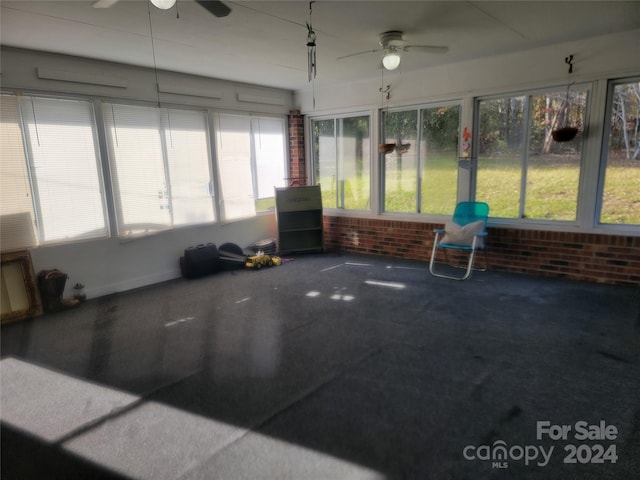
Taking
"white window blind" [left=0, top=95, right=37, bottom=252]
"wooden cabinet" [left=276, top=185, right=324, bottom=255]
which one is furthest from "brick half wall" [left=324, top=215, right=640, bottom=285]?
"white window blind" [left=0, top=95, right=37, bottom=252]

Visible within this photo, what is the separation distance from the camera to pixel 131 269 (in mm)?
4734

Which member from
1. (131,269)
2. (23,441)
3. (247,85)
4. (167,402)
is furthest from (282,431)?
(247,85)

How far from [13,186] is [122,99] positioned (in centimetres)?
Result: 150

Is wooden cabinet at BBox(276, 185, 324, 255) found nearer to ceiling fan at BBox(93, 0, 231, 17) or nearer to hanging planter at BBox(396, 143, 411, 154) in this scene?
hanging planter at BBox(396, 143, 411, 154)

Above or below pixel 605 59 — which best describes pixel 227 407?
below

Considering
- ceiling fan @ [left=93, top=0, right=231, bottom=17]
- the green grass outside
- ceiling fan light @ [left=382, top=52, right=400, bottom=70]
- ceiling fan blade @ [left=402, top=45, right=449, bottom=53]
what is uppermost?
ceiling fan blade @ [left=402, top=45, right=449, bottom=53]

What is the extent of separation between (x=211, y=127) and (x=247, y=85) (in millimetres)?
946

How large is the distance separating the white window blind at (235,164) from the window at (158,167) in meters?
0.25

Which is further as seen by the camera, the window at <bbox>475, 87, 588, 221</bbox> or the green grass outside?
the window at <bbox>475, 87, 588, 221</bbox>

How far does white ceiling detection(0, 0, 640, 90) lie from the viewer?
2.96m

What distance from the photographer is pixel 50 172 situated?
13.2 ft

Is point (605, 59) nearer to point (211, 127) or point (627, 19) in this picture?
point (627, 19)

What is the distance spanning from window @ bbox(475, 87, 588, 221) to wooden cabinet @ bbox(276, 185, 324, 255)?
8.05 feet

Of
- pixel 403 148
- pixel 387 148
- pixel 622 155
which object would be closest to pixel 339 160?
pixel 387 148
